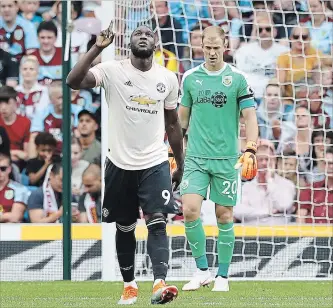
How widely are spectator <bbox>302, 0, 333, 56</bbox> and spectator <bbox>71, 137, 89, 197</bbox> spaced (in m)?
3.29

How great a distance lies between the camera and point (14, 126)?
1259cm

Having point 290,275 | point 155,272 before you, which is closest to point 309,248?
point 290,275

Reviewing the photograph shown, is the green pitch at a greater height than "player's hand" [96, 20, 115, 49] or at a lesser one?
lesser

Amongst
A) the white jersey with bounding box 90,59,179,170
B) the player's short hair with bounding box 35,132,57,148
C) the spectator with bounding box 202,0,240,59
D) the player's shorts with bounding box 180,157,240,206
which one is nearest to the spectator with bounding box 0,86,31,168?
the player's short hair with bounding box 35,132,57,148

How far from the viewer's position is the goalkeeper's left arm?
316 inches

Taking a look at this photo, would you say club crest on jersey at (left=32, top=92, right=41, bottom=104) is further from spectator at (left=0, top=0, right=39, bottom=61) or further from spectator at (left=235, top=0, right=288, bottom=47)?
spectator at (left=235, top=0, right=288, bottom=47)

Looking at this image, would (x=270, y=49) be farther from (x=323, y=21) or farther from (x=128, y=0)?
(x=128, y=0)

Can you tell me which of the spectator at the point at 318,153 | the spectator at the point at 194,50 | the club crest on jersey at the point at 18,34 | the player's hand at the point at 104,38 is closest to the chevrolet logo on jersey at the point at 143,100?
the player's hand at the point at 104,38

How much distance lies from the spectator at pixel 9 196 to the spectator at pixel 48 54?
1199mm

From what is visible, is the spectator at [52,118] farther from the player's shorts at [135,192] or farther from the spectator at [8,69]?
the player's shorts at [135,192]

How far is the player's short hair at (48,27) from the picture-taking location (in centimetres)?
1282

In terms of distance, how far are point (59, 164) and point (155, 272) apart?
226 inches

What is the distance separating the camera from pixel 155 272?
687 cm

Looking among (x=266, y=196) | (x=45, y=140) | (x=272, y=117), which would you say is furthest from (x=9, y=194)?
(x=272, y=117)
